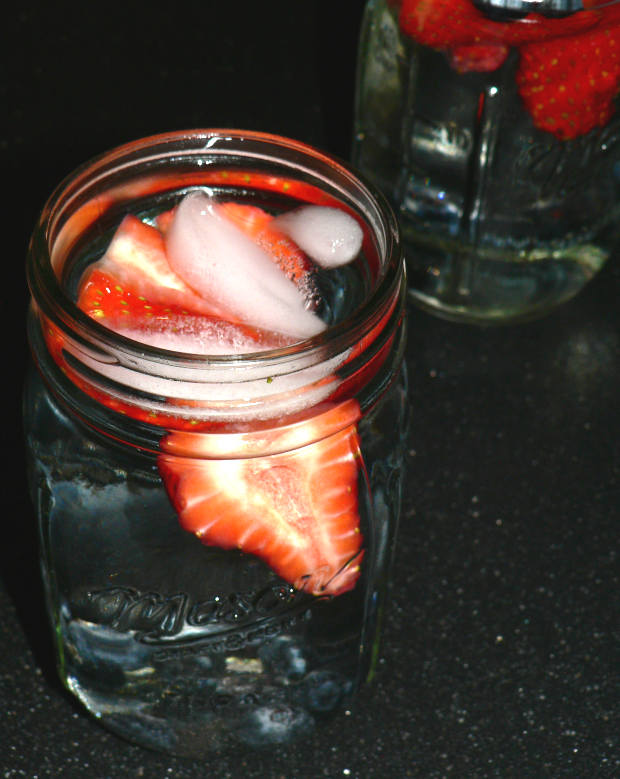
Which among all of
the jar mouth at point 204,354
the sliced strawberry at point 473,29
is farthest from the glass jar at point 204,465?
the sliced strawberry at point 473,29

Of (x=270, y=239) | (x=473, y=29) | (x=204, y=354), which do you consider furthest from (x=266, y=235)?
(x=473, y=29)

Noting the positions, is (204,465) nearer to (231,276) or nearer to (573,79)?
(231,276)

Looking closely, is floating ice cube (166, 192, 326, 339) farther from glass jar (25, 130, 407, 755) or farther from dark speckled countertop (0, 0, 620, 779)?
dark speckled countertop (0, 0, 620, 779)

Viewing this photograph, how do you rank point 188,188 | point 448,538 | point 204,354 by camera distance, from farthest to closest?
point 448,538 < point 188,188 < point 204,354

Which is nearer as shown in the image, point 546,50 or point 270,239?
point 270,239

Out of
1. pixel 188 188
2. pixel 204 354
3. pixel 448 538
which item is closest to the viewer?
pixel 204 354

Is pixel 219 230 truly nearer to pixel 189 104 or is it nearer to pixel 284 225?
pixel 284 225

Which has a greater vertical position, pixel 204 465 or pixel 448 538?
pixel 204 465
